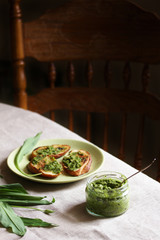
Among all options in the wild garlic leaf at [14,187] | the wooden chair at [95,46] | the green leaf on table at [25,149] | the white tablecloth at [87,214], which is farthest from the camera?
the wooden chair at [95,46]

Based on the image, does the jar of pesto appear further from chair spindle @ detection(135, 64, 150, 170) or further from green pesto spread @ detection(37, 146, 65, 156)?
chair spindle @ detection(135, 64, 150, 170)

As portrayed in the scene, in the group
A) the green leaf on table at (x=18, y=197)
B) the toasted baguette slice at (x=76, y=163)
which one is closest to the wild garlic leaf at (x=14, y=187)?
the green leaf on table at (x=18, y=197)

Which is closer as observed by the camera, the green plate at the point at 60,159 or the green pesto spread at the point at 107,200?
the green pesto spread at the point at 107,200

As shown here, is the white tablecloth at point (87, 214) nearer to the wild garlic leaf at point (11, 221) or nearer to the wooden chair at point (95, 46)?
the wild garlic leaf at point (11, 221)

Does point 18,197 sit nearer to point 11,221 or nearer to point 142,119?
point 11,221

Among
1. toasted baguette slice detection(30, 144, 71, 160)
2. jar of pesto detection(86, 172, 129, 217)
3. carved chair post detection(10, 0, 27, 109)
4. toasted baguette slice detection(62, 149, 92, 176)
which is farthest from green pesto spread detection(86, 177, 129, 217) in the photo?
carved chair post detection(10, 0, 27, 109)

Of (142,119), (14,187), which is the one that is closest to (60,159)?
(14,187)

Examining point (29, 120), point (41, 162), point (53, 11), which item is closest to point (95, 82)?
point (53, 11)

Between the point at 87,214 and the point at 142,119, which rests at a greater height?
the point at 87,214
